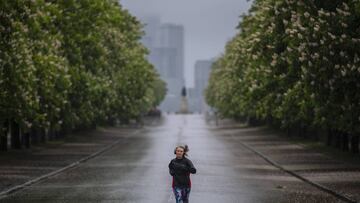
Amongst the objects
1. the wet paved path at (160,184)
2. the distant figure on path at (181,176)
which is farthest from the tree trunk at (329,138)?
the distant figure on path at (181,176)

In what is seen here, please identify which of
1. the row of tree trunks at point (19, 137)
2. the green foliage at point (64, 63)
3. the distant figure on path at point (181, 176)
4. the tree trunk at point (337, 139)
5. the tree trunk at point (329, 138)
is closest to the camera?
the distant figure on path at point (181, 176)

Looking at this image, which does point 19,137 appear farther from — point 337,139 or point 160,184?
point 160,184

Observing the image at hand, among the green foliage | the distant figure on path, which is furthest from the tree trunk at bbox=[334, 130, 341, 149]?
the distant figure on path

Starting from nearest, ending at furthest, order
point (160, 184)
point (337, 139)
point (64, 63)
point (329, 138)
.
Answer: point (160, 184), point (64, 63), point (337, 139), point (329, 138)

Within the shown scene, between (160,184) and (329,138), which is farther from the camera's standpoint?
(329,138)

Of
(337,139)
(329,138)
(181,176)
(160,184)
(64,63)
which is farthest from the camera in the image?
(329,138)

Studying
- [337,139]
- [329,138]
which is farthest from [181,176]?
[329,138]

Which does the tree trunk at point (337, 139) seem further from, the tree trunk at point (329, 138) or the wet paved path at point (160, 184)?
the wet paved path at point (160, 184)

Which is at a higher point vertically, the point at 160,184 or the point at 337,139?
the point at 337,139

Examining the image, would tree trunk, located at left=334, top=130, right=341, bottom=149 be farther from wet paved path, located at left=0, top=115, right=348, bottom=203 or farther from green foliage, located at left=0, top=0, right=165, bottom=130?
green foliage, located at left=0, top=0, right=165, bottom=130

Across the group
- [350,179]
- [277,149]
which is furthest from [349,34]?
[277,149]

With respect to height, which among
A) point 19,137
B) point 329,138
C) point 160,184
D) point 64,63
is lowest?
point 160,184

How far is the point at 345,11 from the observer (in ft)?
96.5

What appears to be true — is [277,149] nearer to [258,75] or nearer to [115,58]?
[258,75]
